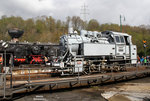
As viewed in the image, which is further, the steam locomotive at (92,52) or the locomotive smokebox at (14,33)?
the locomotive smokebox at (14,33)

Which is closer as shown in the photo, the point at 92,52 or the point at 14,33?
the point at 92,52

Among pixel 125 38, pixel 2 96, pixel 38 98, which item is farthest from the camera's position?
pixel 125 38

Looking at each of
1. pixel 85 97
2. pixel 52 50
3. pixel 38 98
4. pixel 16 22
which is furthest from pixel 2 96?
pixel 16 22

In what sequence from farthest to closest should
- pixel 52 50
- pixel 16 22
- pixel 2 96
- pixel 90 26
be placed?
1. pixel 90 26
2. pixel 16 22
3. pixel 52 50
4. pixel 2 96

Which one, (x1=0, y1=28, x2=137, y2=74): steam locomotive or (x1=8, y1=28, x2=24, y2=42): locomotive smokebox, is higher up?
(x1=8, y1=28, x2=24, y2=42): locomotive smokebox

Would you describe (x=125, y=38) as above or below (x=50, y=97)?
above

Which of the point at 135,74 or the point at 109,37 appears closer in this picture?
the point at 135,74

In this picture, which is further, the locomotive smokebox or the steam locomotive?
the locomotive smokebox

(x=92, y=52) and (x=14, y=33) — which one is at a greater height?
(x=14, y=33)

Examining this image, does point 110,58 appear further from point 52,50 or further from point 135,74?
point 52,50

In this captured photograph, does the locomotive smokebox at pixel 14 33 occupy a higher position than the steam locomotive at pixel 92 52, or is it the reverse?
the locomotive smokebox at pixel 14 33

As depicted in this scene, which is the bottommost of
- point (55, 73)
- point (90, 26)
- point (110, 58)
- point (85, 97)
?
point (85, 97)

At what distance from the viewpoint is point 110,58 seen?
14.4 metres

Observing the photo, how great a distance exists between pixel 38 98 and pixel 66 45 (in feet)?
19.4
